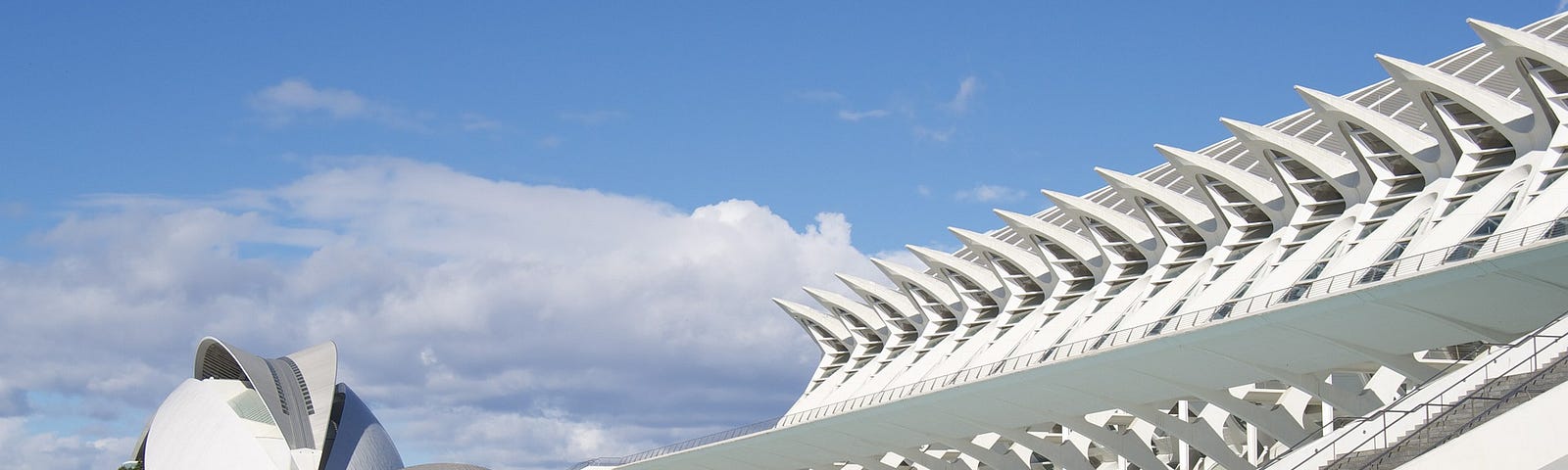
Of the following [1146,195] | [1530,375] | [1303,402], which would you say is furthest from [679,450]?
[1530,375]

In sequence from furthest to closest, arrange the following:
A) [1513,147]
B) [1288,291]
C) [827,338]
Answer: [827,338] < [1513,147] < [1288,291]

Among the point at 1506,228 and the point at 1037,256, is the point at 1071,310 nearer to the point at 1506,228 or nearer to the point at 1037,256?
the point at 1037,256

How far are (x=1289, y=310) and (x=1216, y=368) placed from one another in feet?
13.6

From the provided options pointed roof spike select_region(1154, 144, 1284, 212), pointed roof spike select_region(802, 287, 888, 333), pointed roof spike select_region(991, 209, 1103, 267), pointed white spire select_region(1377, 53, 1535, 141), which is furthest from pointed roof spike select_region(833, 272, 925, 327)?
pointed white spire select_region(1377, 53, 1535, 141)

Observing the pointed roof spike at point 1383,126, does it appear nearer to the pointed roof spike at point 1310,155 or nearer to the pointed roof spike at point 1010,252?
the pointed roof spike at point 1310,155

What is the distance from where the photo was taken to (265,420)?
7812cm

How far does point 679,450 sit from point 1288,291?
3174 centimetres

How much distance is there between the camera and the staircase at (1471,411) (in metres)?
20.4

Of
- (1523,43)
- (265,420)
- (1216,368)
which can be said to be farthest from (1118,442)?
(265,420)

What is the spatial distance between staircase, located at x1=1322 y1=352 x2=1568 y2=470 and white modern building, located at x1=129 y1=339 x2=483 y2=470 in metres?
62.9

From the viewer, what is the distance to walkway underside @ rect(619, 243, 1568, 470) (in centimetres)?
2717

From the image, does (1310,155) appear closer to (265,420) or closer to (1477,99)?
(1477,99)

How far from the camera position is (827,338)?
73.5 m

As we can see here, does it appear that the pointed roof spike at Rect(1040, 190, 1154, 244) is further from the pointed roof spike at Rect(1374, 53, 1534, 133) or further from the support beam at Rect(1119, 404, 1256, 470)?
the pointed roof spike at Rect(1374, 53, 1534, 133)
